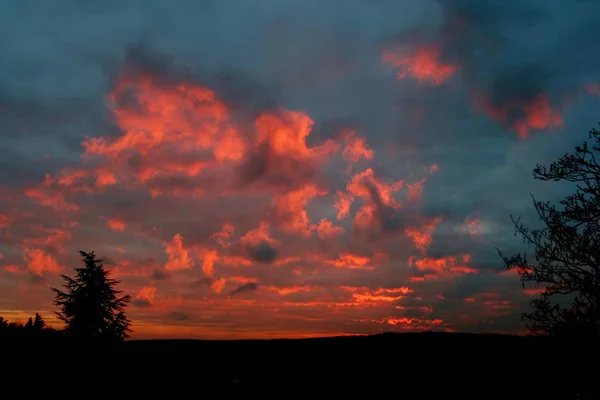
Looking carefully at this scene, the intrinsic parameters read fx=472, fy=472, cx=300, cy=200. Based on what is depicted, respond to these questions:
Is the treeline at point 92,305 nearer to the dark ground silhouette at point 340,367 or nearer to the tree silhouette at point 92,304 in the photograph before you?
the tree silhouette at point 92,304

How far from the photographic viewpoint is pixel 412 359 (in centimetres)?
Result: 1568

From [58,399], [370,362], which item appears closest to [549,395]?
[370,362]

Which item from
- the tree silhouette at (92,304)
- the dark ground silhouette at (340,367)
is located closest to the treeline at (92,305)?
the tree silhouette at (92,304)

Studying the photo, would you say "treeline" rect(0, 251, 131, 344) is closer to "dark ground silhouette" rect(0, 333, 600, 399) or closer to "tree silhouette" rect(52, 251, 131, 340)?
"tree silhouette" rect(52, 251, 131, 340)

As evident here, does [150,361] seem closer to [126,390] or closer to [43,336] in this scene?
[126,390]

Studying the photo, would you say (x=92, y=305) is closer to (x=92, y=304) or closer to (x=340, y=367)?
(x=92, y=304)

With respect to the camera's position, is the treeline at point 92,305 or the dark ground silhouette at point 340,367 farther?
the treeline at point 92,305

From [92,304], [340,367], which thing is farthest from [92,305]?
[340,367]

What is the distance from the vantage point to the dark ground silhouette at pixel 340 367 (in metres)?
13.9

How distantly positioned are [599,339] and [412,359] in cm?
598

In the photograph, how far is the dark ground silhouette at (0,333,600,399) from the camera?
45.5 feet

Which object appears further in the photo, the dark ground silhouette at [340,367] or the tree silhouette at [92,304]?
the tree silhouette at [92,304]

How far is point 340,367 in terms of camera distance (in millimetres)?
15328

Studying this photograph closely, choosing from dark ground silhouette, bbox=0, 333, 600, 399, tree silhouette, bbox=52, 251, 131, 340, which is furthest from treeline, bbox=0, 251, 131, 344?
dark ground silhouette, bbox=0, 333, 600, 399
